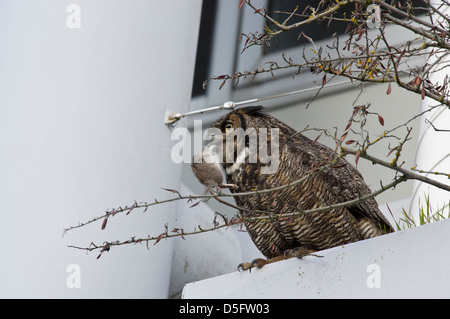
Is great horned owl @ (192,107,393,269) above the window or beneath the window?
beneath

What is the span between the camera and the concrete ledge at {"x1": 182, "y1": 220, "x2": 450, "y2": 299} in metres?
2.21

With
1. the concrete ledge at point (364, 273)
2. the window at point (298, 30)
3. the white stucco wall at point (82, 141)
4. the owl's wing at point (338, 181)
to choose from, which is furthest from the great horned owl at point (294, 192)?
the window at point (298, 30)

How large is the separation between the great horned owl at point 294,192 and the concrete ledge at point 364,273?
0.14m

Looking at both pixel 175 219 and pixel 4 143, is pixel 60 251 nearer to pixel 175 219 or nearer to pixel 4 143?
pixel 4 143

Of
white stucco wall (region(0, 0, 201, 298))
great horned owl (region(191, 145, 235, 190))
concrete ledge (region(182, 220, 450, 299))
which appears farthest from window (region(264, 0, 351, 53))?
concrete ledge (region(182, 220, 450, 299))

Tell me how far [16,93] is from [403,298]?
2.07 meters

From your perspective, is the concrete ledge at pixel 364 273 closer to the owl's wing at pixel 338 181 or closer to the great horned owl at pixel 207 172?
the great horned owl at pixel 207 172

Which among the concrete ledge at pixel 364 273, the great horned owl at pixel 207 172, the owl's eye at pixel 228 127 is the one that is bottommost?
the concrete ledge at pixel 364 273

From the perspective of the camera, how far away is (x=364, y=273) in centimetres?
238

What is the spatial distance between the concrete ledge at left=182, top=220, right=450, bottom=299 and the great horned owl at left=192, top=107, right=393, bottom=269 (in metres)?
0.14

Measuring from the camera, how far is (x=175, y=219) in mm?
4102

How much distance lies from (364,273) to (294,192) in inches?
21.2

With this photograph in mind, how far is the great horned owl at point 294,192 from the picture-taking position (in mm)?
2881

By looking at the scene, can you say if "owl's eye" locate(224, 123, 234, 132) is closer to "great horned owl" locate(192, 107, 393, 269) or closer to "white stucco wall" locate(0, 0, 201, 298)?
"great horned owl" locate(192, 107, 393, 269)
